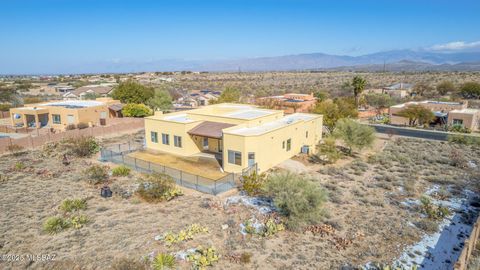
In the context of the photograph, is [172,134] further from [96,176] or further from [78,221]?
[78,221]

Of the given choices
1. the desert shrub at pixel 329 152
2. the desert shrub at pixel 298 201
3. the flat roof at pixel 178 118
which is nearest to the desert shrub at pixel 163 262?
the desert shrub at pixel 298 201

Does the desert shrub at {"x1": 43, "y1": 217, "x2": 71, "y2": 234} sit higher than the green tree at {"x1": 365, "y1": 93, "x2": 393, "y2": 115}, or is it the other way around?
the green tree at {"x1": 365, "y1": 93, "x2": 393, "y2": 115}

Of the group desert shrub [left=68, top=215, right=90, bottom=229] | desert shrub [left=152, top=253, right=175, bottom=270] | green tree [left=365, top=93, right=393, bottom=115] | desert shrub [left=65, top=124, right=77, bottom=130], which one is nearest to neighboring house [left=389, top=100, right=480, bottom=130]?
green tree [left=365, top=93, right=393, bottom=115]

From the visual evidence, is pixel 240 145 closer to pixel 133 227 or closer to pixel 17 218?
pixel 133 227

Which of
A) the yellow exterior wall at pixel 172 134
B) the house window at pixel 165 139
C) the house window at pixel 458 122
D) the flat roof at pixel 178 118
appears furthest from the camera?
the house window at pixel 458 122

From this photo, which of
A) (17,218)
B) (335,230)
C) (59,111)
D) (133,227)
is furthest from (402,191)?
(59,111)

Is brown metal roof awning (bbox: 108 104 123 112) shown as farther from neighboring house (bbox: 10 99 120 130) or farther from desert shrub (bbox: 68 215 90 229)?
desert shrub (bbox: 68 215 90 229)

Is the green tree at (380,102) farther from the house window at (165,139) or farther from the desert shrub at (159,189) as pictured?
the desert shrub at (159,189)
